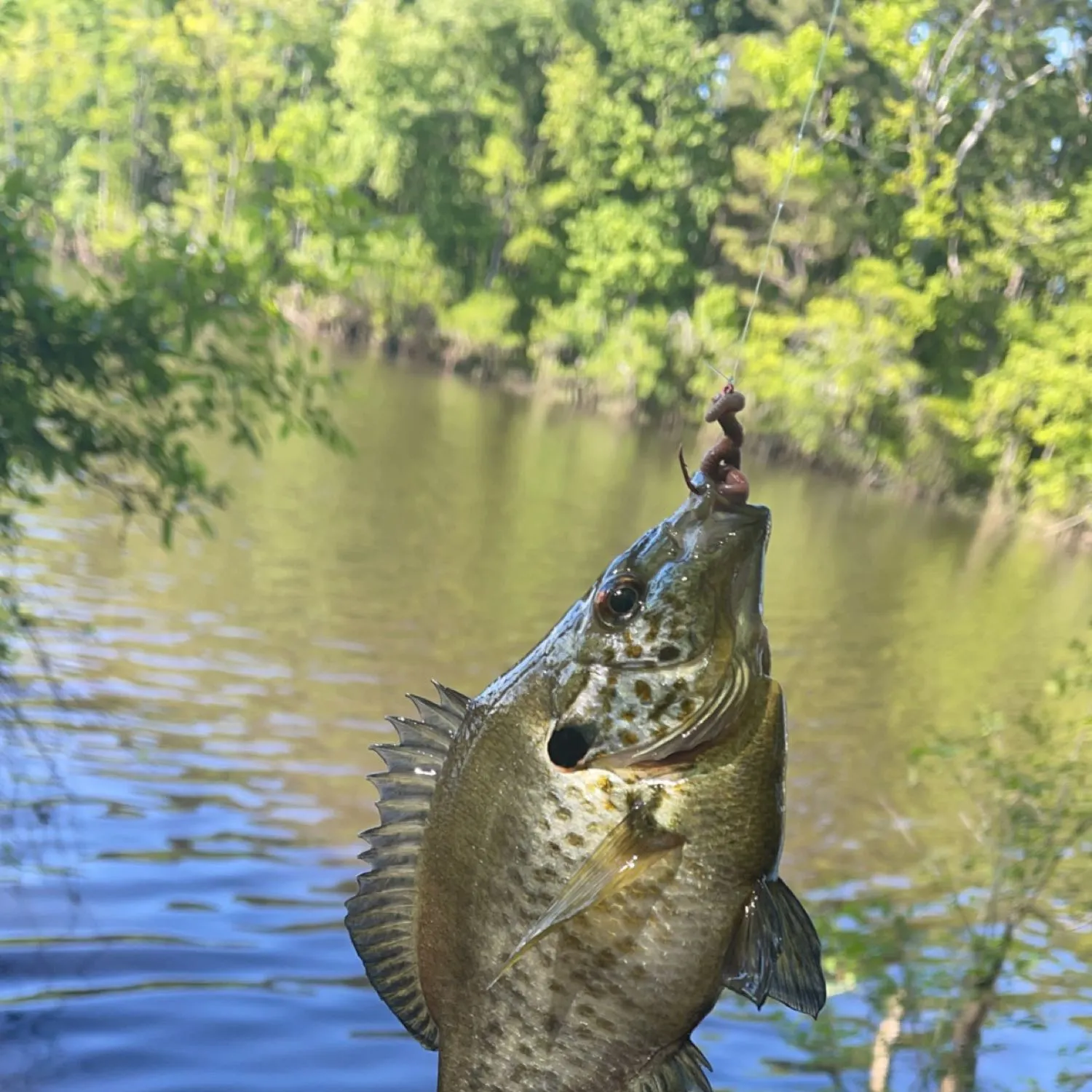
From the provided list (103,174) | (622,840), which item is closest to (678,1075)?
(622,840)

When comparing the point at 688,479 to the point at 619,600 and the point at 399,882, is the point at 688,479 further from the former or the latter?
the point at 399,882

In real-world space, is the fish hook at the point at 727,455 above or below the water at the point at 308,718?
above

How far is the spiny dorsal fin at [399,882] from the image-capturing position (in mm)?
1395

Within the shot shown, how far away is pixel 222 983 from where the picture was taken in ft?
15.6

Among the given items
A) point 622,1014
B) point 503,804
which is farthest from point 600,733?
point 622,1014

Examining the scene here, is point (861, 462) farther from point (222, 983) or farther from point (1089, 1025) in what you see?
point (222, 983)

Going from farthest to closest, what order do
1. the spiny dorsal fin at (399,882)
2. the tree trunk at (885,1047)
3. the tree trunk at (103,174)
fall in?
the tree trunk at (103,174) < the tree trunk at (885,1047) < the spiny dorsal fin at (399,882)

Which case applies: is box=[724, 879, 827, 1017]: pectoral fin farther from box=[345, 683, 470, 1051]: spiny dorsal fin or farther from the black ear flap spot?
box=[345, 683, 470, 1051]: spiny dorsal fin

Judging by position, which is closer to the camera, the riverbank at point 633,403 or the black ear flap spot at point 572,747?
the black ear flap spot at point 572,747

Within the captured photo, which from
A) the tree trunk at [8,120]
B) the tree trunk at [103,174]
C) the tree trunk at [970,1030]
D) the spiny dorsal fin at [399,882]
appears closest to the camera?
the spiny dorsal fin at [399,882]

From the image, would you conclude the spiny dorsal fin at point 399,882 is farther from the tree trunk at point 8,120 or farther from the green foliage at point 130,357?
the tree trunk at point 8,120

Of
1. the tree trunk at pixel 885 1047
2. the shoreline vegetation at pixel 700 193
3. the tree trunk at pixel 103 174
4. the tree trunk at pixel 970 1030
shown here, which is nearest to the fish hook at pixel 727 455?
the tree trunk at pixel 970 1030

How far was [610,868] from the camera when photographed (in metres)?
1.21

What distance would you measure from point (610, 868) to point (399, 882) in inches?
12.9
